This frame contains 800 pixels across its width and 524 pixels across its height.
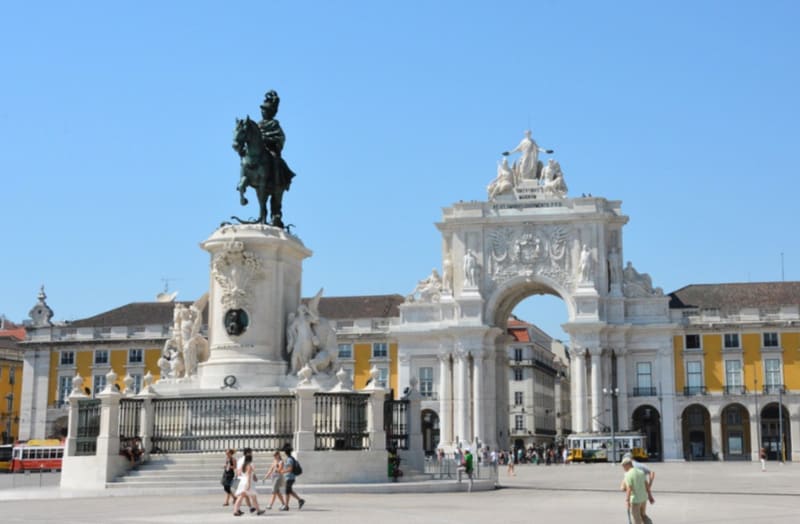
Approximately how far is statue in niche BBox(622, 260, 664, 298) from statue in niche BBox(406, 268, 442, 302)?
40.3 ft

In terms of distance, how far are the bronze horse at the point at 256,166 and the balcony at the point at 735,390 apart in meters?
56.2

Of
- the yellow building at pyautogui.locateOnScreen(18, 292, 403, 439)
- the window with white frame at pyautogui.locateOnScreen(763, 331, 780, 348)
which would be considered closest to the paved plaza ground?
the window with white frame at pyautogui.locateOnScreen(763, 331, 780, 348)

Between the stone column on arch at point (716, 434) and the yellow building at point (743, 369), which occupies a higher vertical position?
the yellow building at point (743, 369)

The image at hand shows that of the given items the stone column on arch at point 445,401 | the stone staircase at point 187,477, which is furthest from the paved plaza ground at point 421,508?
the stone column on arch at point 445,401

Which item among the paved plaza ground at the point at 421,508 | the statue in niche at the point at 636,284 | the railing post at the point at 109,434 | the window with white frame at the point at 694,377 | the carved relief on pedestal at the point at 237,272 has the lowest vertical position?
the paved plaza ground at the point at 421,508

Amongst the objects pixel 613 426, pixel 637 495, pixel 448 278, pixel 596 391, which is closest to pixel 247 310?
pixel 637 495

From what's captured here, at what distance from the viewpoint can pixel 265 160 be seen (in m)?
26.8

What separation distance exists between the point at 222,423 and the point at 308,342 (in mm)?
2603

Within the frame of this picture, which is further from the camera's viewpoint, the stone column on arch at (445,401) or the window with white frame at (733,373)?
the stone column on arch at (445,401)

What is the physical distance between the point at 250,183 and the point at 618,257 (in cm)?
5466

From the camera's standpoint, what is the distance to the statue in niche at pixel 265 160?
26.6m

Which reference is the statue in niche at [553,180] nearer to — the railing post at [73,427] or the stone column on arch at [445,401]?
the stone column on arch at [445,401]

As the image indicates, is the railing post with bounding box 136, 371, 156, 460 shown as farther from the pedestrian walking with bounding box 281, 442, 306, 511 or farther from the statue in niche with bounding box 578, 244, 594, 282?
the statue in niche with bounding box 578, 244, 594, 282

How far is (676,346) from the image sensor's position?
78.4 metres
